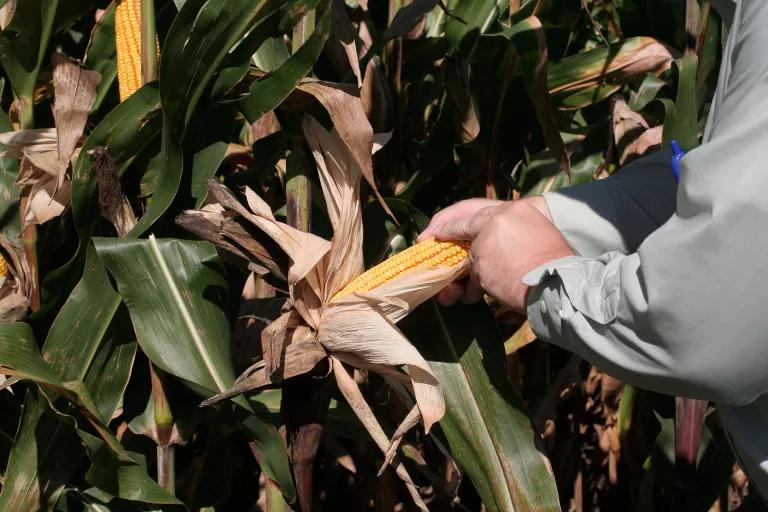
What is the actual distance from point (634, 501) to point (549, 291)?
153cm

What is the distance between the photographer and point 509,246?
139cm

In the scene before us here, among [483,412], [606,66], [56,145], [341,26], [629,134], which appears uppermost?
[341,26]

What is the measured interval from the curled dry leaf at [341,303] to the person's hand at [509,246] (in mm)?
97

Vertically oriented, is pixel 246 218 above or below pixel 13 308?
above

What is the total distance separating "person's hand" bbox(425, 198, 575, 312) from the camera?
1.37 m

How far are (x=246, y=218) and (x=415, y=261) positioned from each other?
28 centimetres

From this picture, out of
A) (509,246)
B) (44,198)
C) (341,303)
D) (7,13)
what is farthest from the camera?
(7,13)

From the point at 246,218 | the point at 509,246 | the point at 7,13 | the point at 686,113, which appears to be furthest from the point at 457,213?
the point at 7,13

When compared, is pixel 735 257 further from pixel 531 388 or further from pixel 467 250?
pixel 531 388

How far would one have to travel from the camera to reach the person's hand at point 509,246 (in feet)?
4.50

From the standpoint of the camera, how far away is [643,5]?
267 centimetres

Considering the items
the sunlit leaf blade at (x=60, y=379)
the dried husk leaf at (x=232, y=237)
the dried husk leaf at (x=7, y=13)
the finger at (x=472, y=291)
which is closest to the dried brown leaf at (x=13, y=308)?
the sunlit leaf blade at (x=60, y=379)

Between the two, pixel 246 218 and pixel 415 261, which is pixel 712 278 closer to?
pixel 415 261

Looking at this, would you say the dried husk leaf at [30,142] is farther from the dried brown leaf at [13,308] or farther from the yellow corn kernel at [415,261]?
the yellow corn kernel at [415,261]
